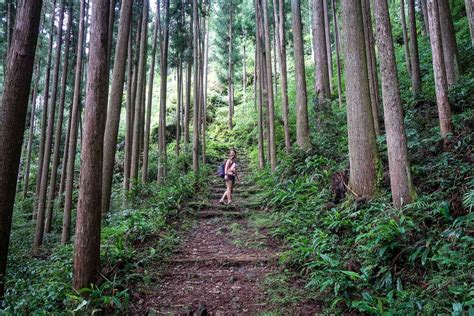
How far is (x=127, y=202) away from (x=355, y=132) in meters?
7.21

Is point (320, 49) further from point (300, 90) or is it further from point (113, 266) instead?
point (113, 266)

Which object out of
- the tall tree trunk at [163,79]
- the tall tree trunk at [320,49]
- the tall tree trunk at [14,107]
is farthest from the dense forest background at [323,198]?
the tall tree trunk at [163,79]

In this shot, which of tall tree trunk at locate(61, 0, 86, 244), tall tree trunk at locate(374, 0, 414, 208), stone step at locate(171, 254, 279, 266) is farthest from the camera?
tall tree trunk at locate(61, 0, 86, 244)

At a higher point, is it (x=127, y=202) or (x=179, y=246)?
(x=127, y=202)

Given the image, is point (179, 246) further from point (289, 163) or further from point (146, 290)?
point (289, 163)

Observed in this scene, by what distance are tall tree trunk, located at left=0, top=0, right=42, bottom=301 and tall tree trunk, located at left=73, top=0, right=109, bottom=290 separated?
45.1 inches

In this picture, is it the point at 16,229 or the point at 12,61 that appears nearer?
the point at 12,61

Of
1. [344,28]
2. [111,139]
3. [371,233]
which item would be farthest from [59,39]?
[371,233]

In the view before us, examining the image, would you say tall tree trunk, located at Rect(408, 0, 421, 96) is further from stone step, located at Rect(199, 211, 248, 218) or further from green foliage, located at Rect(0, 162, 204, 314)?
green foliage, located at Rect(0, 162, 204, 314)

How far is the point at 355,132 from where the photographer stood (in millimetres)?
6289

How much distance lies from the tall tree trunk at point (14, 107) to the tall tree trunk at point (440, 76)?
25.9 feet

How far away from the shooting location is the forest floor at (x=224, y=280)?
158 inches

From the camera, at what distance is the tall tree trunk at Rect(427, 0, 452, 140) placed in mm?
6973

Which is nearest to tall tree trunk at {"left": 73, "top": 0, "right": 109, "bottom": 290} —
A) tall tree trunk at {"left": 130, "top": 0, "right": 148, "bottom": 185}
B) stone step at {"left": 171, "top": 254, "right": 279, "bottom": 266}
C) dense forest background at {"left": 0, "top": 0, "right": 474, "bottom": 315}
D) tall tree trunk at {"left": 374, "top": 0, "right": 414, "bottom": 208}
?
dense forest background at {"left": 0, "top": 0, "right": 474, "bottom": 315}
